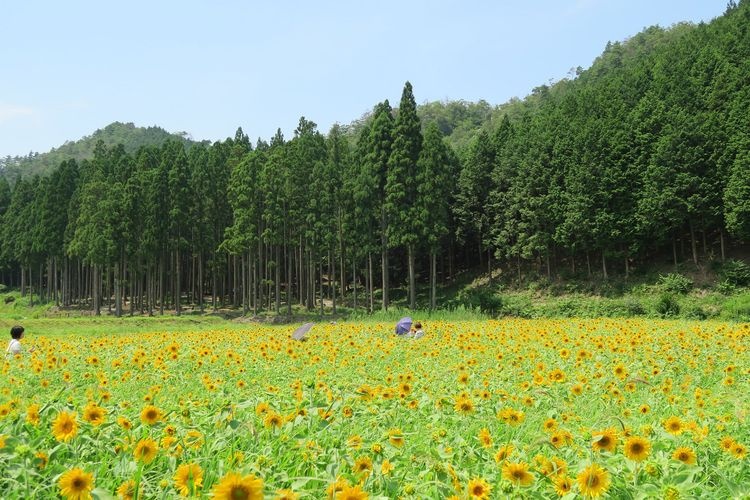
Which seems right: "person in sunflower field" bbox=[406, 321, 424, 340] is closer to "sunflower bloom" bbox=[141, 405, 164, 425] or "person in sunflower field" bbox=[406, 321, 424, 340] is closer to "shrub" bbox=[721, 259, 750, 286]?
"sunflower bloom" bbox=[141, 405, 164, 425]

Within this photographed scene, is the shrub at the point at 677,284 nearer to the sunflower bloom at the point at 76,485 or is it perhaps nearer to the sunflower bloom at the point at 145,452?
the sunflower bloom at the point at 145,452

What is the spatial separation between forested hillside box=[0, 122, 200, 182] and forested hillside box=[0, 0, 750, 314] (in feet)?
331

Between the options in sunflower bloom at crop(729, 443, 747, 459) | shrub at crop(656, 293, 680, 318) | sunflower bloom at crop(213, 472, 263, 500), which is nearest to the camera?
sunflower bloom at crop(213, 472, 263, 500)

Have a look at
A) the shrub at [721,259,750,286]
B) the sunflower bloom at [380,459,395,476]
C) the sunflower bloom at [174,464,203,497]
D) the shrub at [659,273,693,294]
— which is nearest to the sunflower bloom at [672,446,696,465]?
the sunflower bloom at [380,459,395,476]

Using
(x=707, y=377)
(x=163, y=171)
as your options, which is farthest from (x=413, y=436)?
(x=163, y=171)

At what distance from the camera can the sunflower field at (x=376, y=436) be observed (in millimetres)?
2359

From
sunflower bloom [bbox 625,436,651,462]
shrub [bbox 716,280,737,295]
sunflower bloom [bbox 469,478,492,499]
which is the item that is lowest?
shrub [bbox 716,280,737,295]

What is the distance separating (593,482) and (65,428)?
230cm

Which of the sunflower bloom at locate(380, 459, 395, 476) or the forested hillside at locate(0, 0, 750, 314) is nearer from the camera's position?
the sunflower bloom at locate(380, 459, 395, 476)

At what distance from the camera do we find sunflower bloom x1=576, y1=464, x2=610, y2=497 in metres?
2.17

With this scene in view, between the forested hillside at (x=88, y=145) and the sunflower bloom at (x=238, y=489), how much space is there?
475ft

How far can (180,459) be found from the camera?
110 inches

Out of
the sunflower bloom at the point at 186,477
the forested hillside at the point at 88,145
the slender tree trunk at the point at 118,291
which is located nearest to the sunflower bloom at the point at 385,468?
the sunflower bloom at the point at 186,477

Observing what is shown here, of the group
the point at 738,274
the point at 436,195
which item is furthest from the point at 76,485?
the point at 738,274
